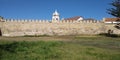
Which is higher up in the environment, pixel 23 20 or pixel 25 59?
pixel 23 20

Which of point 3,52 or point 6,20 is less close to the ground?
point 6,20

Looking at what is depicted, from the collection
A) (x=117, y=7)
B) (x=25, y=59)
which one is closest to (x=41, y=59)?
(x=25, y=59)

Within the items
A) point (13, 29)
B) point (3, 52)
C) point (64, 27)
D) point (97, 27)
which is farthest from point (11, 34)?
point (3, 52)

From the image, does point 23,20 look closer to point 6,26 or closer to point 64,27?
point 6,26

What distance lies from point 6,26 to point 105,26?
1506 cm

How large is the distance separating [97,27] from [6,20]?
13.8 m

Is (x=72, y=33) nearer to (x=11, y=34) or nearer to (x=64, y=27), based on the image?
(x=64, y=27)

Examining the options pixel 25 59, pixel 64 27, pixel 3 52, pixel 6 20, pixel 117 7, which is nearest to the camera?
pixel 25 59

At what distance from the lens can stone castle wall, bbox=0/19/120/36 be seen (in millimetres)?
40781

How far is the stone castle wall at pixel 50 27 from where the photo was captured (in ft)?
134

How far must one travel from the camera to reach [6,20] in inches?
1590

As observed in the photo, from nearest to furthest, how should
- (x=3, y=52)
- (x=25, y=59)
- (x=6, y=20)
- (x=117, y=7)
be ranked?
(x=25, y=59) < (x=3, y=52) < (x=117, y=7) < (x=6, y=20)

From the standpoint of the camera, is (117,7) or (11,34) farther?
(11,34)

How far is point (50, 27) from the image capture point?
4316 centimetres
